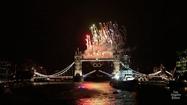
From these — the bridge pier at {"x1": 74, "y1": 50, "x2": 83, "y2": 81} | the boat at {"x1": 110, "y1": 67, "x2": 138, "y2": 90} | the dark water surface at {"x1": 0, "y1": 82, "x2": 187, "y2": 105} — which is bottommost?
the dark water surface at {"x1": 0, "y1": 82, "x2": 187, "y2": 105}

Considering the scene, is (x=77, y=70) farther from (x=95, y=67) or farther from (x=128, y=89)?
(x=128, y=89)

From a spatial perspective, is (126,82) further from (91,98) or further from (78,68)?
(78,68)

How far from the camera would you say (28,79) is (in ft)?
378

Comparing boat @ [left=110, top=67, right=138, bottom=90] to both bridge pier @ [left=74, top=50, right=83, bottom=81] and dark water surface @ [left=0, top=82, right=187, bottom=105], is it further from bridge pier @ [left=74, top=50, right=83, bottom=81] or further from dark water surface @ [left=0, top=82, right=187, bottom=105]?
bridge pier @ [left=74, top=50, right=83, bottom=81]

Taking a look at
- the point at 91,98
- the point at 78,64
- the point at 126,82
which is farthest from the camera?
the point at 78,64

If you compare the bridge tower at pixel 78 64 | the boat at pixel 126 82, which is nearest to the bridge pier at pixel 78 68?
the bridge tower at pixel 78 64

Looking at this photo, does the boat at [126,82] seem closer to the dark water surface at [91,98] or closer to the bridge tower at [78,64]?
the dark water surface at [91,98]

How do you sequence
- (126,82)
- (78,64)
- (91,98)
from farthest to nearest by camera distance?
(78,64), (126,82), (91,98)

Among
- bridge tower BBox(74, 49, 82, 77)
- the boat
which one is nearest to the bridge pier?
bridge tower BBox(74, 49, 82, 77)

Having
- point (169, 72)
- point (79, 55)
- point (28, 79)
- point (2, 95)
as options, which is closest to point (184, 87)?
point (2, 95)

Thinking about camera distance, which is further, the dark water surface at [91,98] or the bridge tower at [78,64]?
the bridge tower at [78,64]

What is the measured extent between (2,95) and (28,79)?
188 feet

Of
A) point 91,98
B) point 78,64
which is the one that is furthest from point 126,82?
point 78,64

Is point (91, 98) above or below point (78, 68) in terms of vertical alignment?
below
